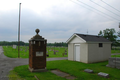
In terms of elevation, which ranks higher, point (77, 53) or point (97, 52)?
point (97, 52)

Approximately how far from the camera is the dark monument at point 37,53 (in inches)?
298

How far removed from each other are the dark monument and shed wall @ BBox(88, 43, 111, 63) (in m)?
6.33

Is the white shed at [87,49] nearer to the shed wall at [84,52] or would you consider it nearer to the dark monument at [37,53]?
the shed wall at [84,52]

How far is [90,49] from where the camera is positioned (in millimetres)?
11938

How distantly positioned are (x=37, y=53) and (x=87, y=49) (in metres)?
6.46

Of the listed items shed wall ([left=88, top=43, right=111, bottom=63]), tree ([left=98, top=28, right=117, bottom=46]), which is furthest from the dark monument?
tree ([left=98, top=28, right=117, bottom=46])

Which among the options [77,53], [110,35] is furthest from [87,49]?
[110,35]

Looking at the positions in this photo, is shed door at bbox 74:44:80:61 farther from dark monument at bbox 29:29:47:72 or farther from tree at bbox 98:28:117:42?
tree at bbox 98:28:117:42

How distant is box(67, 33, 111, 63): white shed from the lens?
11859 mm

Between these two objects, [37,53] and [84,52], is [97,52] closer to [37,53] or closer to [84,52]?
[84,52]

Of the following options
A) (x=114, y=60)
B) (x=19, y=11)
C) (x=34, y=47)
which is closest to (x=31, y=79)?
(x=34, y=47)

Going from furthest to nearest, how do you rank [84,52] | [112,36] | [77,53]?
[112,36]
[77,53]
[84,52]

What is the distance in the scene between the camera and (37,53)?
304 inches

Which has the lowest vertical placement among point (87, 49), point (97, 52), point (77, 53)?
point (77, 53)
